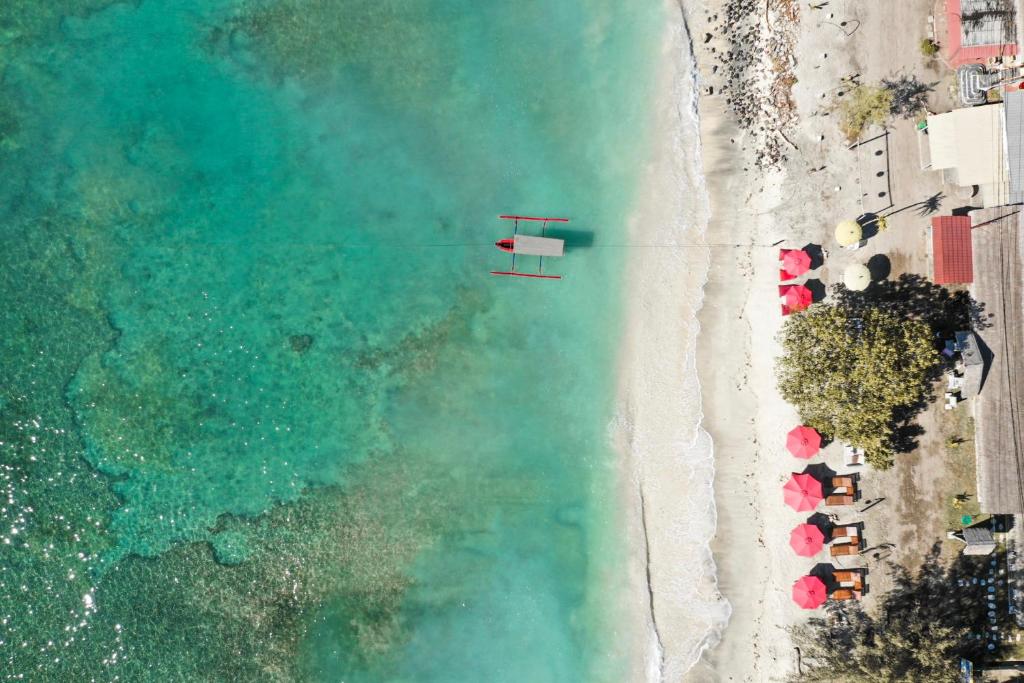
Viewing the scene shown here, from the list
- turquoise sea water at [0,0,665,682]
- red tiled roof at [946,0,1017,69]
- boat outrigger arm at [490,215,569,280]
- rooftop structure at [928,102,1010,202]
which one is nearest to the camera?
rooftop structure at [928,102,1010,202]

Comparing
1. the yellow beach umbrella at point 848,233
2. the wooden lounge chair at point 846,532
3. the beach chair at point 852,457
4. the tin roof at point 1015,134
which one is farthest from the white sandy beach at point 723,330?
the tin roof at point 1015,134

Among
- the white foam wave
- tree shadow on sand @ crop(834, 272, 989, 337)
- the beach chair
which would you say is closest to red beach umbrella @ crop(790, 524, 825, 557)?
the beach chair

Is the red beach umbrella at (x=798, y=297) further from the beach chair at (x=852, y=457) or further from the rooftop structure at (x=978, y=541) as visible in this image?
the rooftop structure at (x=978, y=541)

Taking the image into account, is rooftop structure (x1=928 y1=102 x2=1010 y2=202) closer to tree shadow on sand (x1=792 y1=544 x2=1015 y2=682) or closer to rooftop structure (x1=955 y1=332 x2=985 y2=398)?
rooftop structure (x1=955 y1=332 x2=985 y2=398)

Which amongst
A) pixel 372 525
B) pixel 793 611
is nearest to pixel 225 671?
pixel 372 525

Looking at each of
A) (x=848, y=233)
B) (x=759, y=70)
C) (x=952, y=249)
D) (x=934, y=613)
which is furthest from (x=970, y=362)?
(x=759, y=70)

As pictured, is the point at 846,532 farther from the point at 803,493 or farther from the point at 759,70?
the point at 759,70

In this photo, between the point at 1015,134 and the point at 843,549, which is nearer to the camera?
the point at 1015,134
